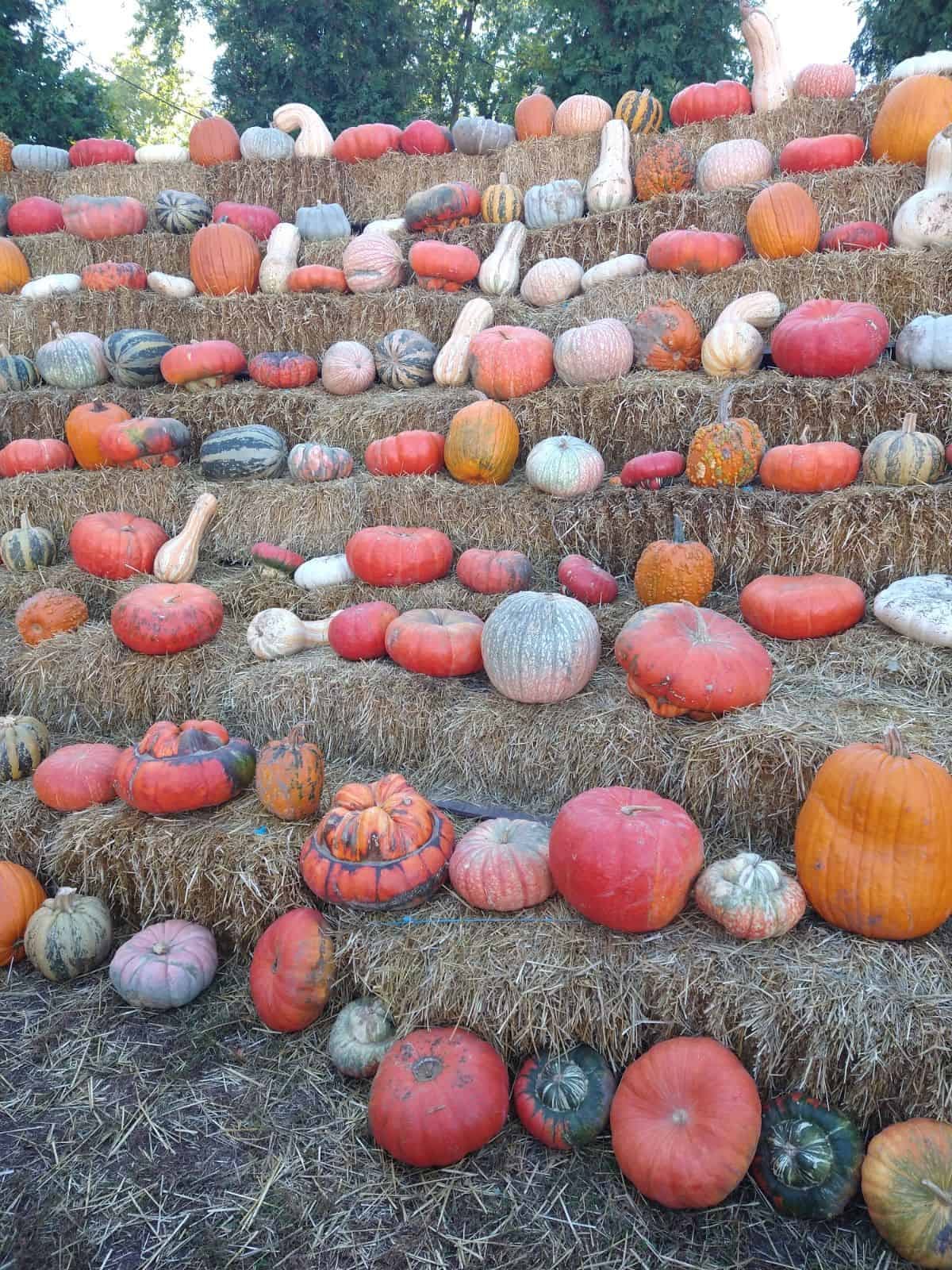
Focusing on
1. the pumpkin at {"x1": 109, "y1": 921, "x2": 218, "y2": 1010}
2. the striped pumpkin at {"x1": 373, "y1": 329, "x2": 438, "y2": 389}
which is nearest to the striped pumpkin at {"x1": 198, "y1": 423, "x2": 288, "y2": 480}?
the striped pumpkin at {"x1": 373, "y1": 329, "x2": 438, "y2": 389}

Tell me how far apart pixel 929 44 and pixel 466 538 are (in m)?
8.68

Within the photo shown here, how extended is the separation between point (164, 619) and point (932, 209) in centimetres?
464

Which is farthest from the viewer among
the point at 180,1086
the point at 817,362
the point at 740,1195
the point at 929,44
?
the point at 929,44

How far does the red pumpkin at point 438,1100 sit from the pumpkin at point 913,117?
561cm

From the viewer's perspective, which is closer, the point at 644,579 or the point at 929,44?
the point at 644,579

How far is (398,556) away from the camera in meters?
3.88

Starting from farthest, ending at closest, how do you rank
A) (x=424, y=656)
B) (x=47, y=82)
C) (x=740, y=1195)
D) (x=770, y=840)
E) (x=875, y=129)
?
(x=47, y=82)
(x=875, y=129)
(x=424, y=656)
(x=770, y=840)
(x=740, y=1195)

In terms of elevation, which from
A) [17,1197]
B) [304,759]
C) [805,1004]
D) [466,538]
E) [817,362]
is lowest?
[17,1197]

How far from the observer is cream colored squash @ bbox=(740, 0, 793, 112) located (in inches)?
240

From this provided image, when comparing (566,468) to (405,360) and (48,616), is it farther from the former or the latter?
(48,616)

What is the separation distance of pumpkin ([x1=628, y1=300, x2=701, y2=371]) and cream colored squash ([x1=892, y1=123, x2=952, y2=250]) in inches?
52.1

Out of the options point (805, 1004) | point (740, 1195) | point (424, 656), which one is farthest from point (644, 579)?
point (740, 1195)

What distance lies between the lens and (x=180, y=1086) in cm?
248

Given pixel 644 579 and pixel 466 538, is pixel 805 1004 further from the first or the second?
pixel 466 538
